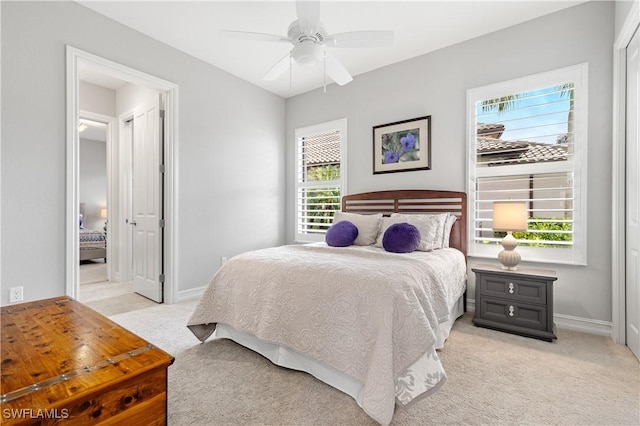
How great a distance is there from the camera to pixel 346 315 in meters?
1.79

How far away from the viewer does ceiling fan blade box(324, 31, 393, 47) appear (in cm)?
231

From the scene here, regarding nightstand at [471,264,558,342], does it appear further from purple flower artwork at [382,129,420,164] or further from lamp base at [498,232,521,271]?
purple flower artwork at [382,129,420,164]

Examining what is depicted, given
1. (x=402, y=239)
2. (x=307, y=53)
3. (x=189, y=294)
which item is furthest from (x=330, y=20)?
(x=189, y=294)

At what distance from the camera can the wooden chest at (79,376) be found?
84 centimetres

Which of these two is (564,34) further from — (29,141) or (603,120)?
(29,141)

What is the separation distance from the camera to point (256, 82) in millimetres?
4543

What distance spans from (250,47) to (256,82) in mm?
984

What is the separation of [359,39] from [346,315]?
2.05 m

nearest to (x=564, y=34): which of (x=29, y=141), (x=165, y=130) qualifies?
(x=165, y=130)

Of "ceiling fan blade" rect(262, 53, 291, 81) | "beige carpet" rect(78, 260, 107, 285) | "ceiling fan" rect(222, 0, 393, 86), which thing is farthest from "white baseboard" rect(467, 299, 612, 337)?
"beige carpet" rect(78, 260, 107, 285)

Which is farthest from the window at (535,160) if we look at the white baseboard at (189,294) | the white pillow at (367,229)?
the white baseboard at (189,294)

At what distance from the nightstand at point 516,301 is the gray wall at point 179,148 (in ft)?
10.3

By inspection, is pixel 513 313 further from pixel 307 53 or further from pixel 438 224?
pixel 307 53

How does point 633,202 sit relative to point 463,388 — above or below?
above
